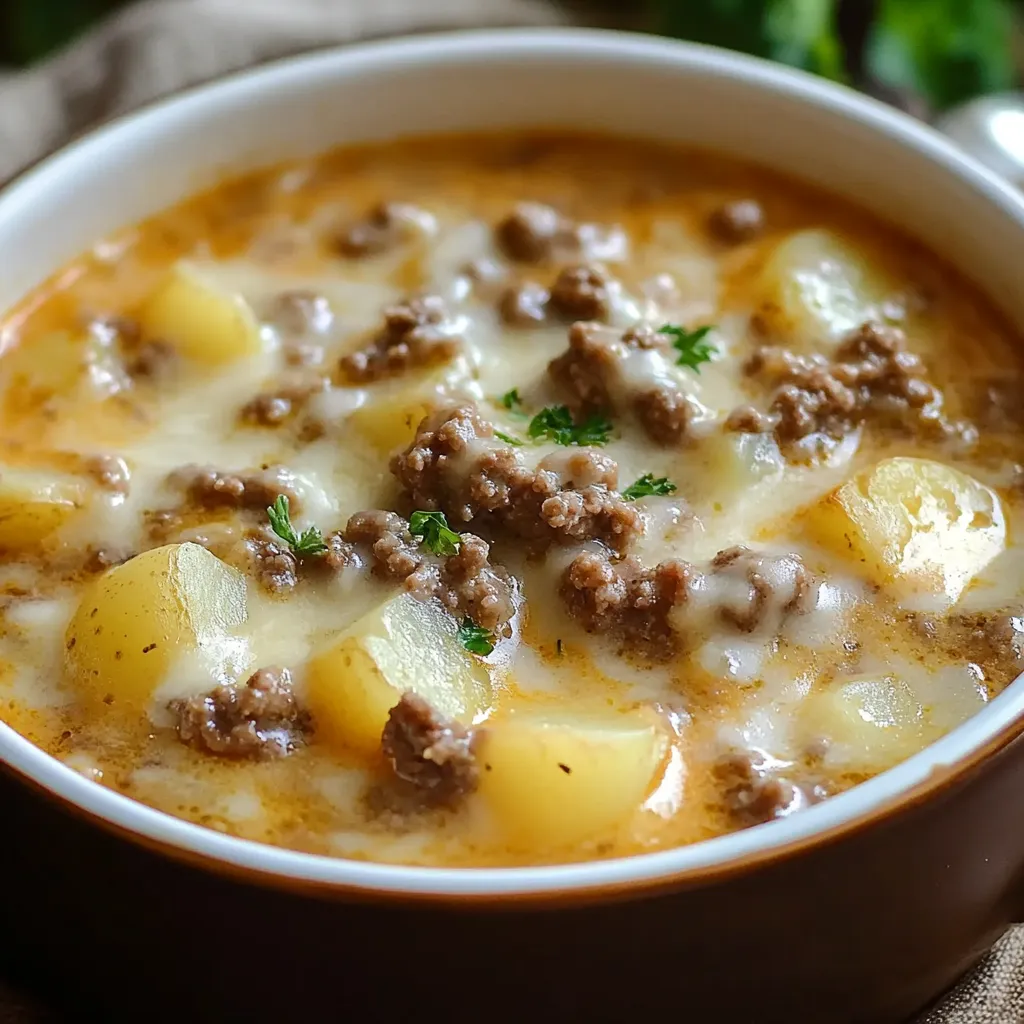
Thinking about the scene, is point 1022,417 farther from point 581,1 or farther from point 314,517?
point 581,1

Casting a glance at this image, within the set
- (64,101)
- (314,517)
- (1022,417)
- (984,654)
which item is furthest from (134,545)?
(64,101)

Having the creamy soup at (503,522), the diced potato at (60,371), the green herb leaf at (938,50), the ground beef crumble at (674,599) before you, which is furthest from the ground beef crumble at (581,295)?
the green herb leaf at (938,50)

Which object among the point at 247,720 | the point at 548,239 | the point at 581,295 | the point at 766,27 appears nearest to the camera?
the point at 247,720

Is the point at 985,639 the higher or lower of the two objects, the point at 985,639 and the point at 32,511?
the higher

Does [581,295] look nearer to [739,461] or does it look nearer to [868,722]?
A: [739,461]

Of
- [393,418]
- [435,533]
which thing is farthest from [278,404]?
[435,533]

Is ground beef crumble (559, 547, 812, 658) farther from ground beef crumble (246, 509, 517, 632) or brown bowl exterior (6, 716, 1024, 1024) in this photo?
brown bowl exterior (6, 716, 1024, 1024)

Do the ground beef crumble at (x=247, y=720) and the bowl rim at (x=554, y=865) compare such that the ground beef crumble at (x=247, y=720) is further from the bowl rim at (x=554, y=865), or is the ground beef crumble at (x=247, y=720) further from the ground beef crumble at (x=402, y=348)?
the ground beef crumble at (x=402, y=348)
